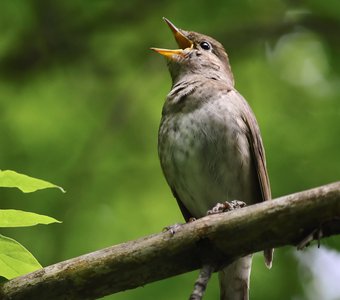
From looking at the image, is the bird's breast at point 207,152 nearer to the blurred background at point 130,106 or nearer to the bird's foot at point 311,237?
the blurred background at point 130,106

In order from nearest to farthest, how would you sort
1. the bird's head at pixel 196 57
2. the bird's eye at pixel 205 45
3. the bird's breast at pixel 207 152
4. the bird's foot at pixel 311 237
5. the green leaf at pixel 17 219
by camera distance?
the bird's foot at pixel 311 237 → the green leaf at pixel 17 219 → the bird's breast at pixel 207 152 → the bird's head at pixel 196 57 → the bird's eye at pixel 205 45

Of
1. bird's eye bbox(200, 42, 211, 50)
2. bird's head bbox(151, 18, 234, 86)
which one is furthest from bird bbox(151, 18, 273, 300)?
bird's eye bbox(200, 42, 211, 50)

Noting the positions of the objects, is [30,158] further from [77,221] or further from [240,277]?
[240,277]

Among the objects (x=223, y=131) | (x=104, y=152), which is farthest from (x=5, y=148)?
(x=223, y=131)

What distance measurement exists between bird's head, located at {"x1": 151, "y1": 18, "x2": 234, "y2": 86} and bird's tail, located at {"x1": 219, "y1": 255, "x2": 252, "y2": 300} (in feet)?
5.87

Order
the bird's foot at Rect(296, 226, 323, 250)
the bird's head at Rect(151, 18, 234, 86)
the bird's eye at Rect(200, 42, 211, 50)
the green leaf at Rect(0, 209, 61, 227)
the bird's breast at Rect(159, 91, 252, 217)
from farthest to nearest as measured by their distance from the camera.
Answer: the bird's eye at Rect(200, 42, 211, 50)
the bird's head at Rect(151, 18, 234, 86)
the bird's breast at Rect(159, 91, 252, 217)
the green leaf at Rect(0, 209, 61, 227)
the bird's foot at Rect(296, 226, 323, 250)

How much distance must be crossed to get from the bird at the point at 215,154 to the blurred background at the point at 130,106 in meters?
1.06

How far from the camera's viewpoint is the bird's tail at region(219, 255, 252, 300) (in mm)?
5949

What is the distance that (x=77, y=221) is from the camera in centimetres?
734

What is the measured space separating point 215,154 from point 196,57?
1616mm

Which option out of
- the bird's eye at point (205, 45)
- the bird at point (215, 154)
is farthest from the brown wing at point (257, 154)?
the bird's eye at point (205, 45)

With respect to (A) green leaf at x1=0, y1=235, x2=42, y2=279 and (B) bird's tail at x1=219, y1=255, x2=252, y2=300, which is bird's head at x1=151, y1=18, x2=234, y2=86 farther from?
(A) green leaf at x1=0, y1=235, x2=42, y2=279

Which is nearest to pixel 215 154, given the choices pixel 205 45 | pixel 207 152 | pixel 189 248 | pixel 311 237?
pixel 207 152

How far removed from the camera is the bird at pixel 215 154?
587cm
